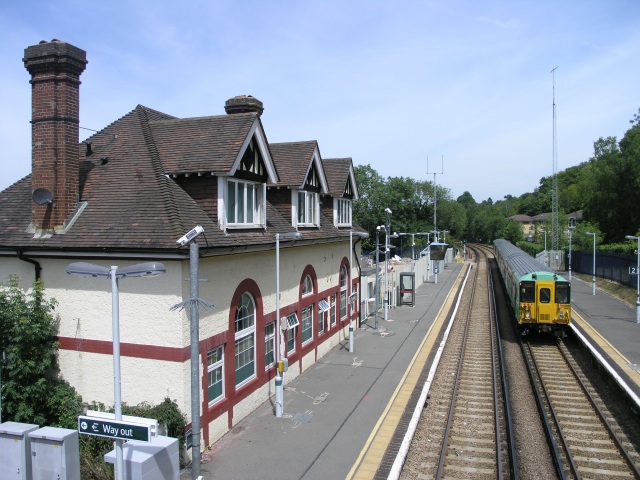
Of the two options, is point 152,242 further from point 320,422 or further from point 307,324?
point 307,324

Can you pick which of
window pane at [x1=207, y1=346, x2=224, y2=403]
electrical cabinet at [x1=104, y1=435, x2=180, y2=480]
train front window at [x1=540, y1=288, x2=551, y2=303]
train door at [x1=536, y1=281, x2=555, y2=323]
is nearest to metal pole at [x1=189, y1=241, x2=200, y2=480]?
electrical cabinet at [x1=104, y1=435, x2=180, y2=480]

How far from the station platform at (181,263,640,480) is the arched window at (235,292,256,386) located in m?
1.10

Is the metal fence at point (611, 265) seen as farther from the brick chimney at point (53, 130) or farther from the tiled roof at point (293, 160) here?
the brick chimney at point (53, 130)

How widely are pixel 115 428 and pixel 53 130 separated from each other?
23.9ft

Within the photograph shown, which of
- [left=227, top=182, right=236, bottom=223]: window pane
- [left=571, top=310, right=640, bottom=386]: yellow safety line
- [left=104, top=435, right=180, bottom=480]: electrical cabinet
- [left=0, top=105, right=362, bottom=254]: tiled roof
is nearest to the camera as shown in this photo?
[left=104, top=435, right=180, bottom=480]: electrical cabinet

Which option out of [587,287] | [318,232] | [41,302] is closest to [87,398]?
[41,302]

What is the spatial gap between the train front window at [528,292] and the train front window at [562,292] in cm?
91

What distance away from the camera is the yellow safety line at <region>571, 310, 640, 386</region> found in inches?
595

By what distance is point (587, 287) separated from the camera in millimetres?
36250

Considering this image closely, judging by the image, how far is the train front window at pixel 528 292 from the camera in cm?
2069

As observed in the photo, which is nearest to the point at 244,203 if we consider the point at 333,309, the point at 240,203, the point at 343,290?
the point at 240,203

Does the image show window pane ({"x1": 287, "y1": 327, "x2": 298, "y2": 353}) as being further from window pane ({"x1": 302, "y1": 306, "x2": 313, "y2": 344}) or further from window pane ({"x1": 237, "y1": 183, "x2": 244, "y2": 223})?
window pane ({"x1": 237, "y1": 183, "x2": 244, "y2": 223})

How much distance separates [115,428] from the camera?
256 inches

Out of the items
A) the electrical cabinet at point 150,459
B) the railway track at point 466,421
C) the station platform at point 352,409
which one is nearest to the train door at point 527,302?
the railway track at point 466,421
